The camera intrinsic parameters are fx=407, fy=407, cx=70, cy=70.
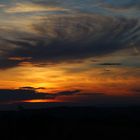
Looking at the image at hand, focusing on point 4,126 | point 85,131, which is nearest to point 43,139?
point 85,131

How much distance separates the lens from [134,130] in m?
52.4

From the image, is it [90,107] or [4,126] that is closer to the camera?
[4,126]

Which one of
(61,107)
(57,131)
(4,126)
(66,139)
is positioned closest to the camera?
(66,139)

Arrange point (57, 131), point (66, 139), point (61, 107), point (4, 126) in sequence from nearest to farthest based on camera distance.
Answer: point (66, 139) < point (57, 131) < point (4, 126) < point (61, 107)

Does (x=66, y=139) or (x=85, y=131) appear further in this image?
(x=85, y=131)

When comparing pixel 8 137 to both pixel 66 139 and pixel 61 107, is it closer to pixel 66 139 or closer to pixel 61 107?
pixel 66 139

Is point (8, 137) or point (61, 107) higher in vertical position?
point (61, 107)

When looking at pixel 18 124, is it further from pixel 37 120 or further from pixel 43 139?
pixel 43 139

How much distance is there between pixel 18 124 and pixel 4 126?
186 centimetres

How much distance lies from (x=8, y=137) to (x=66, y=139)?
6.79 metres

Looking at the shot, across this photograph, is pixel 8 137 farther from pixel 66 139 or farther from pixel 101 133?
pixel 101 133

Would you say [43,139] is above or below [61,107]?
below

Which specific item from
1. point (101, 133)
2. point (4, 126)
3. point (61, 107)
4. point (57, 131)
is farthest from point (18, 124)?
point (61, 107)

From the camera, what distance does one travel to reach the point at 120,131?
51500 millimetres
